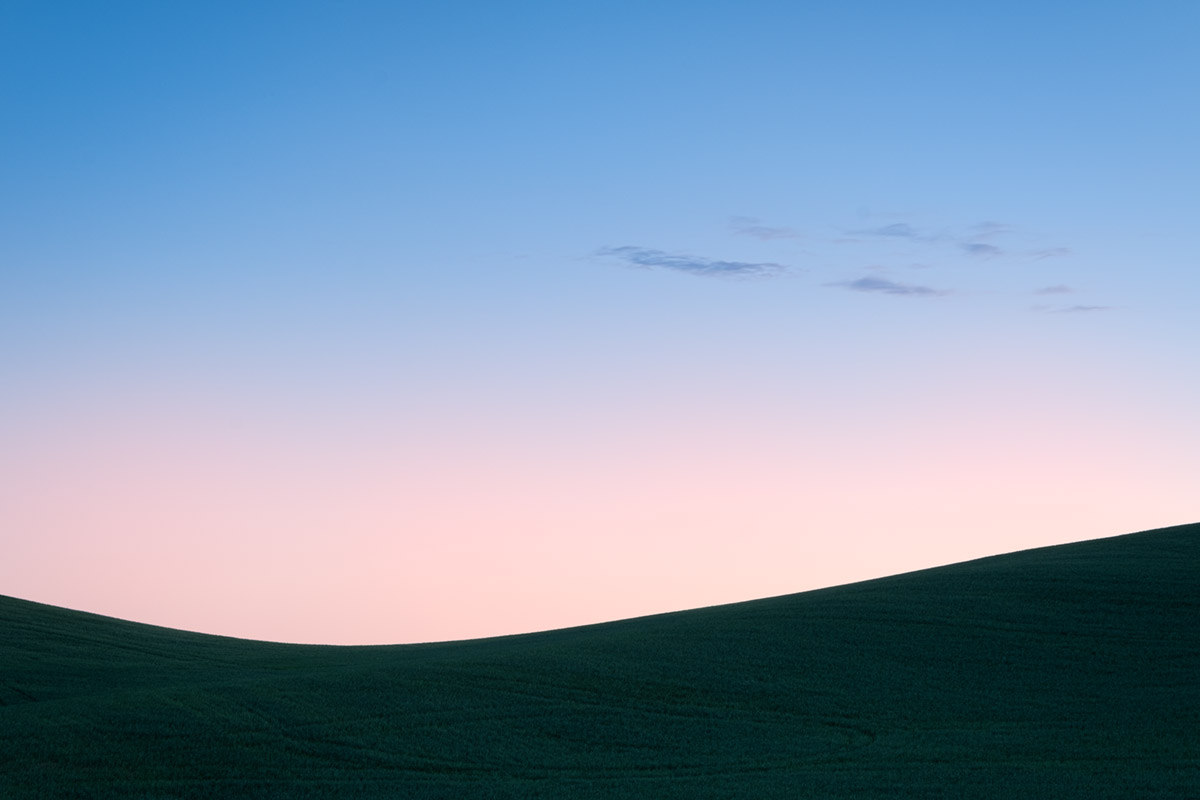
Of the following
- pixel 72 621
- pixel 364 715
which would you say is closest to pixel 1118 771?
pixel 364 715

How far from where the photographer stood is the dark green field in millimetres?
12625

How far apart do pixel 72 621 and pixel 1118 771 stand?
21943 millimetres

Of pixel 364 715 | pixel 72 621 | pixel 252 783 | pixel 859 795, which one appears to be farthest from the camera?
pixel 72 621

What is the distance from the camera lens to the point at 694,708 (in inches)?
619

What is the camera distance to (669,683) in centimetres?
1680

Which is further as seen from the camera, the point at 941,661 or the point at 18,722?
the point at 941,661

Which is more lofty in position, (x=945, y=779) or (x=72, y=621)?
(x=72, y=621)

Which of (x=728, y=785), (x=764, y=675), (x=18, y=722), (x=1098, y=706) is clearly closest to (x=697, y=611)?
(x=764, y=675)

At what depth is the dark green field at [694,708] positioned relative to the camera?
41.4 feet

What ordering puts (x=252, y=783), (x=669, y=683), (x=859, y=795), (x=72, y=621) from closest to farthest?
(x=859, y=795)
(x=252, y=783)
(x=669, y=683)
(x=72, y=621)

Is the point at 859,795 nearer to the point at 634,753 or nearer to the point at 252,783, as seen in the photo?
the point at 634,753

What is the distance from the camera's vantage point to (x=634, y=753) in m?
14.0

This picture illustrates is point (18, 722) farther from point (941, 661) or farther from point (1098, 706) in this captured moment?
point (1098, 706)

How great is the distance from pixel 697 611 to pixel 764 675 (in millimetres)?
8307
